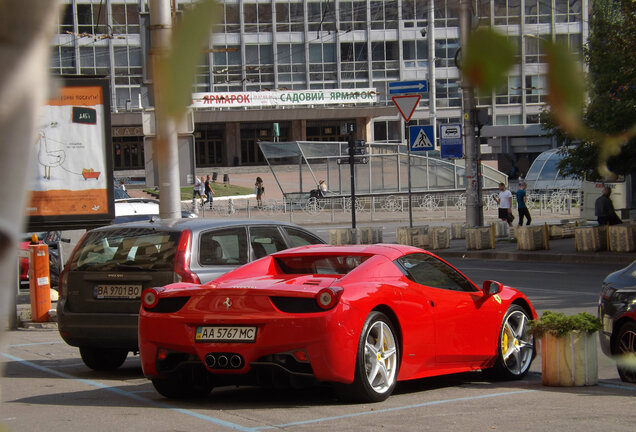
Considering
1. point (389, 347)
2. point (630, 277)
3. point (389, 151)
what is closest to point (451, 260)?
point (630, 277)

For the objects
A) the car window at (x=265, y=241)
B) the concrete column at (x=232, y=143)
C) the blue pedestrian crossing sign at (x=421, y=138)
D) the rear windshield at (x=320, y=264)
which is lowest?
the rear windshield at (x=320, y=264)

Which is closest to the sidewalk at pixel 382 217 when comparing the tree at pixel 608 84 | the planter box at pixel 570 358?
the planter box at pixel 570 358

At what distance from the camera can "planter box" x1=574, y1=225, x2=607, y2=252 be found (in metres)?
22.8

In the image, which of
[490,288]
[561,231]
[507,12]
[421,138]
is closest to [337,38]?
[507,12]

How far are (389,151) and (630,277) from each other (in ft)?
120

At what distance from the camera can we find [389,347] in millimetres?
7262

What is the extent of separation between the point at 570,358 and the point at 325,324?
239 cm

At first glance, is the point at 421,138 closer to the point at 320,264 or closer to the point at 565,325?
the point at 320,264

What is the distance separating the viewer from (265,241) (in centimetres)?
989

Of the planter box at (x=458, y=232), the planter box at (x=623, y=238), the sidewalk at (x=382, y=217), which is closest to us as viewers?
the planter box at (x=623, y=238)

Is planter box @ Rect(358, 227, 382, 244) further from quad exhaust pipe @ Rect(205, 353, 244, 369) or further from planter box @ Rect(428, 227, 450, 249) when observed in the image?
quad exhaust pipe @ Rect(205, 353, 244, 369)

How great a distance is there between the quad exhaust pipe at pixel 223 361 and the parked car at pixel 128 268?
1924mm

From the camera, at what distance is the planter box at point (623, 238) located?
21.9 m

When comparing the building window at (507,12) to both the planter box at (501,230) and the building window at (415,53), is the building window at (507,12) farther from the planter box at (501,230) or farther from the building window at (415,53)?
the planter box at (501,230)
